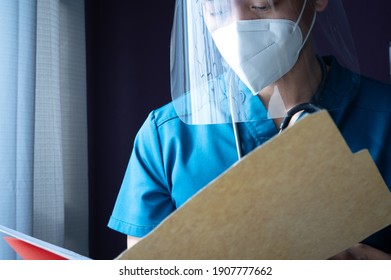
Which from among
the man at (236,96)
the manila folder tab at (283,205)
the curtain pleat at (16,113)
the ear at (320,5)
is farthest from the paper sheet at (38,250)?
the curtain pleat at (16,113)

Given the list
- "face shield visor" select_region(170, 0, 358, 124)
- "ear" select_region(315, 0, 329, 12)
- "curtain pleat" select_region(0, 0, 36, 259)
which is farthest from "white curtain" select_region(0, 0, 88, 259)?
"ear" select_region(315, 0, 329, 12)

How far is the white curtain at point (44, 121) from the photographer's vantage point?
119 cm

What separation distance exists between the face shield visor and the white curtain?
0.59m

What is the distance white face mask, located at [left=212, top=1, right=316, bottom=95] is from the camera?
2.38 ft

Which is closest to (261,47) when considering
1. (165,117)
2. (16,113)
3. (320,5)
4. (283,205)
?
(320,5)

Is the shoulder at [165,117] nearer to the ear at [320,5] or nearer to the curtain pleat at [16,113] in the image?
the ear at [320,5]

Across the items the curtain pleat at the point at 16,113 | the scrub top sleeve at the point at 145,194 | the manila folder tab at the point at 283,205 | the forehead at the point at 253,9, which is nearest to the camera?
the manila folder tab at the point at 283,205

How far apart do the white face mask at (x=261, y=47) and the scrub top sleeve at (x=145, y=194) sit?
250mm

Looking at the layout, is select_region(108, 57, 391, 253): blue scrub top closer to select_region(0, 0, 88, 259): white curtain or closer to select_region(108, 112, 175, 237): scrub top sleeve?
select_region(108, 112, 175, 237): scrub top sleeve

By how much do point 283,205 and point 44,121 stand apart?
3.91 ft

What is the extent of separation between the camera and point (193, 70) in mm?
832

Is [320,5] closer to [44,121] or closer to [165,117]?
[165,117]

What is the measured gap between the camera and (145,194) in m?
0.84
